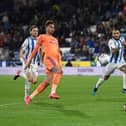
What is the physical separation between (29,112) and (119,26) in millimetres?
23578

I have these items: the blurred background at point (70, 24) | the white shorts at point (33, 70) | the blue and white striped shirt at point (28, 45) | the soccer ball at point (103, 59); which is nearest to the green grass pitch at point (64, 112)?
the white shorts at point (33, 70)

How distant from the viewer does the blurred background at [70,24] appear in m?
A: 33.6

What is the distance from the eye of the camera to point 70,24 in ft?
120

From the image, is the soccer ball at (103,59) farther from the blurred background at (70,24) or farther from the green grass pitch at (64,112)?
the green grass pitch at (64,112)

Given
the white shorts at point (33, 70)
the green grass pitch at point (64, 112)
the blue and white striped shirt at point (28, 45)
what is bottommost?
the green grass pitch at point (64, 112)

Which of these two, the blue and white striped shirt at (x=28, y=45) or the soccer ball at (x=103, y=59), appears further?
the soccer ball at (x=103, y=59)

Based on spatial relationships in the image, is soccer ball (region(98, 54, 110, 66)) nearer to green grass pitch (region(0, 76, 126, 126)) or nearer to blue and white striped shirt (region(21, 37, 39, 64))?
green grass pitch (region(0, 76, 126, 126))

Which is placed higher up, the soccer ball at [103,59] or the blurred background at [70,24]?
the blurred background at [70,24]

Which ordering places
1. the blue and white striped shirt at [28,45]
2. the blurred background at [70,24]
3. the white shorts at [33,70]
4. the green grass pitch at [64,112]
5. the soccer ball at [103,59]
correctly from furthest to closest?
1. the blurred background at [70,24]
2. the soccer ball at [103,59]
3. the blue and white striped shirt at [28,45]
4. the white shorts at [33,70]
5. the green grass pitch at [64,112]

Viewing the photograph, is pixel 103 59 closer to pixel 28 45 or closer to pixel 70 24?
pixel 70 24

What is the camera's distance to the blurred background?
33.6 metres

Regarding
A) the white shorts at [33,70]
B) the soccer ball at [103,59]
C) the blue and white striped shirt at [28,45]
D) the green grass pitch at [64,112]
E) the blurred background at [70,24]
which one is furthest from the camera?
the blurred background at [70,24]

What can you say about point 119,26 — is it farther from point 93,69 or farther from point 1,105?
point 1,105

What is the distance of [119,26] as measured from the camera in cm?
3444
